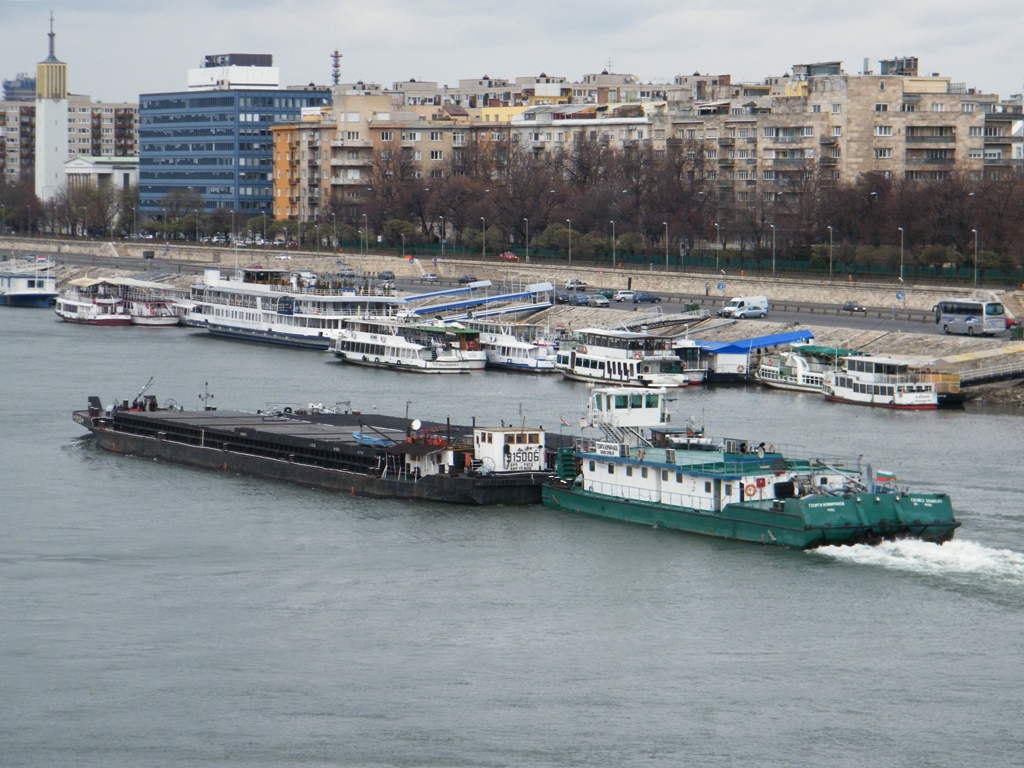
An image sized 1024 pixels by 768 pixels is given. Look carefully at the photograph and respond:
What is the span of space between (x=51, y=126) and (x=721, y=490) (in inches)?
5949

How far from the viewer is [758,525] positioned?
33.6m

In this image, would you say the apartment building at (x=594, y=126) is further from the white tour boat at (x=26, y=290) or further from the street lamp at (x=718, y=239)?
the white tour boat at (x=26, y=290)

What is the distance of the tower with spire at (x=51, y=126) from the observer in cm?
17350

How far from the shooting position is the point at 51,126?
17362cm

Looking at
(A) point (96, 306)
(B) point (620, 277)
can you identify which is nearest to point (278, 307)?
(A) point (96, 306)

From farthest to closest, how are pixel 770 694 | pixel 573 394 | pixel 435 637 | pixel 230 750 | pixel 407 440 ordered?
pixel 573 394 < pixel 407 440 < pixel 435 637 < pixel 770 694 < pixel 230 750

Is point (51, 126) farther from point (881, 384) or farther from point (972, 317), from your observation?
point (881, 384)

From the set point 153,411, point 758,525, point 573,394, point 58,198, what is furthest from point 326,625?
point 58,198

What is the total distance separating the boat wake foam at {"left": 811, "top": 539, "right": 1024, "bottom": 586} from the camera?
31.0m

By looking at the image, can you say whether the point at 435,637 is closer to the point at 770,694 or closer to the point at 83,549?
the point at 770,694

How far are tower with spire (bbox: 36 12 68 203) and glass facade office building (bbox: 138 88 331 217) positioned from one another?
84.0 ft

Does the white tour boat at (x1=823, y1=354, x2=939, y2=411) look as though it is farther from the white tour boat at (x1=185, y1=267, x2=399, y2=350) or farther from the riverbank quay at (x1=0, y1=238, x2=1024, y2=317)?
the white tour boat at (x1=185, y1=267, x2=399, y2=350)

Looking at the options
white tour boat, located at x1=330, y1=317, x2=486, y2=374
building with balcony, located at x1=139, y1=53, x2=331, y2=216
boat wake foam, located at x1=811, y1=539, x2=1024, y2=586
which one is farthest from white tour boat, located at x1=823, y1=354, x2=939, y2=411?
building with balcony, located at x1=139, y1=53, x2=331, y2=216

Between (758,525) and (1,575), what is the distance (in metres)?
14.7
